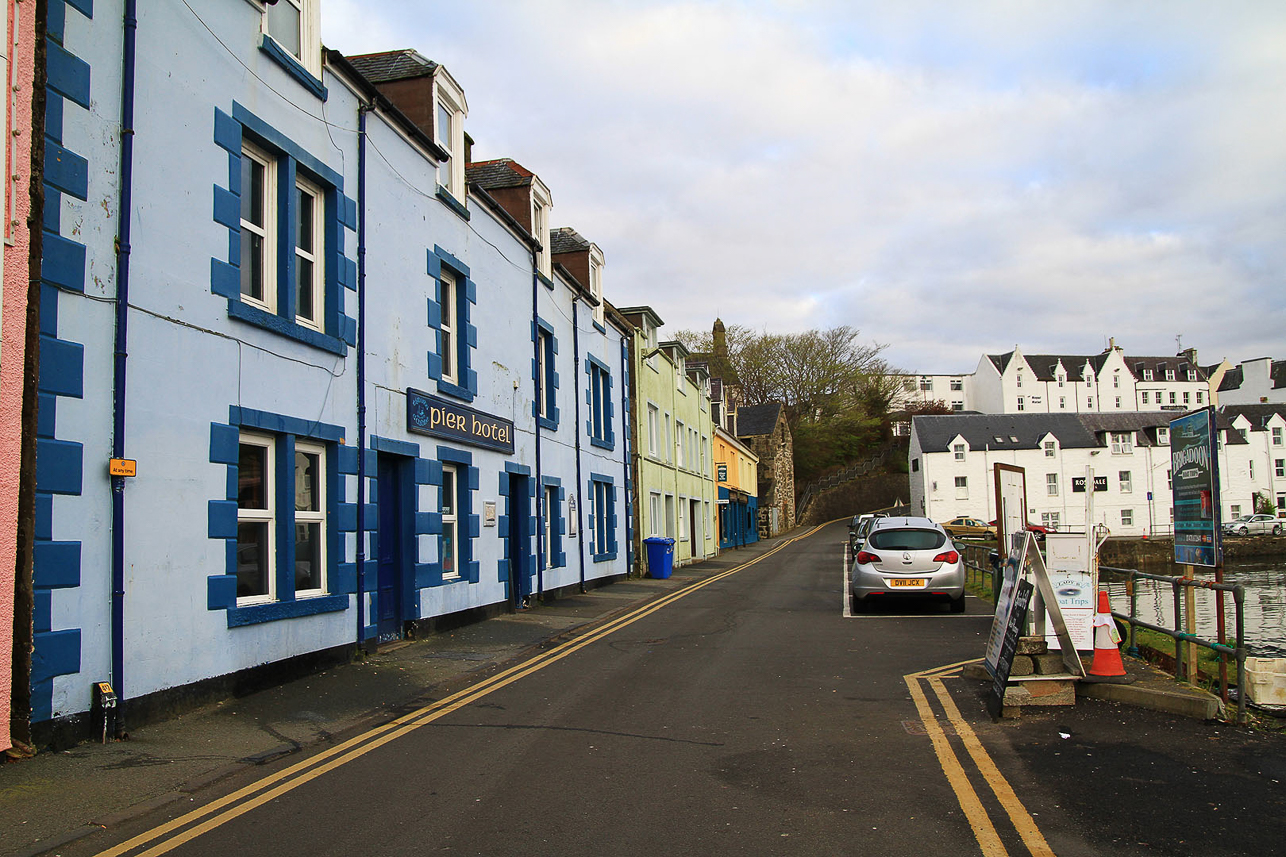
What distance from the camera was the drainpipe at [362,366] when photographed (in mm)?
11125

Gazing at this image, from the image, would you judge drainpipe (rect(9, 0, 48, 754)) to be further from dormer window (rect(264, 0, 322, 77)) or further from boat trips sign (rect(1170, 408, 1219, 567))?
boat trips sign (rect(1170, 408, 1219, 567))

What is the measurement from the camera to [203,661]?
823 cm

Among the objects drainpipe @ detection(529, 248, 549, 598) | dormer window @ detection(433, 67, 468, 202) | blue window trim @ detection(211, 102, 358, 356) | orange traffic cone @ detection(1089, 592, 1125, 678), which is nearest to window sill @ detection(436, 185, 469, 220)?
dormer window @ detection(433, 67, 468, 202)

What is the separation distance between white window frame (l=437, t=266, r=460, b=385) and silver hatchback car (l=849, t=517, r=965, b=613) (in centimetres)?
749

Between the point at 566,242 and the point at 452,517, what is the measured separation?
10.7 meters

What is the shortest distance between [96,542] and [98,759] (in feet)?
5.16

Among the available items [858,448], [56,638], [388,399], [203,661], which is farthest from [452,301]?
[858,448]

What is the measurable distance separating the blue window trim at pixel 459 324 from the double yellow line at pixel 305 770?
14.8 ft

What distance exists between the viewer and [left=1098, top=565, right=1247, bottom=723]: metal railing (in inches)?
283

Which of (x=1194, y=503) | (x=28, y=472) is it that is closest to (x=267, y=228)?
(x=28, y=472)

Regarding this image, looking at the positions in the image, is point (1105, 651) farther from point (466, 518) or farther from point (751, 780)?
point (466, 518)

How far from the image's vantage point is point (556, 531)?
759 inches

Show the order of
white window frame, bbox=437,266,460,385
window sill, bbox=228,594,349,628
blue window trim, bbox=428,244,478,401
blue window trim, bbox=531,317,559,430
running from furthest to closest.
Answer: blue window trim, bbox=531,317,559,430 → white window frame, bbox=437,266,460,385 → blue window trim, bbox=428,244,478,401 → window sill, bbox=228,594,349,628

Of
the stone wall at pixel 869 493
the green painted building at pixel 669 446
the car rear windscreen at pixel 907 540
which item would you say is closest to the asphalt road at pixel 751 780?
the car rear windscreen at pixel 907 540
